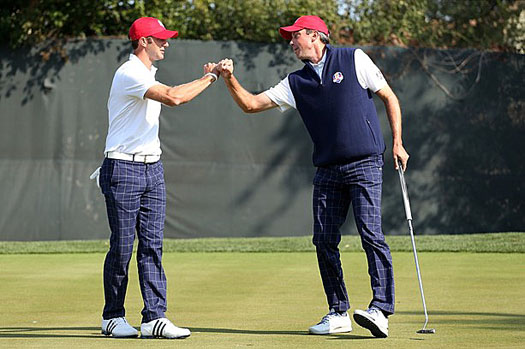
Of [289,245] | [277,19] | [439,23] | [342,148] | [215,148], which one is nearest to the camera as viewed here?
[342,148]

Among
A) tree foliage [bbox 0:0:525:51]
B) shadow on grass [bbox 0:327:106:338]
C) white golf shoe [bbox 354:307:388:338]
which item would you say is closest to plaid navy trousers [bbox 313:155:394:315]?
white golf shoe [bbox 354:307:388:338]

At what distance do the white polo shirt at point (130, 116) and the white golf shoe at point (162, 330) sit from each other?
35.3 inches

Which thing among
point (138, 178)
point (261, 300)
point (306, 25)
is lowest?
point (261, 300)

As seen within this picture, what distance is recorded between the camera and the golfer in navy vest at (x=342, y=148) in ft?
17.9

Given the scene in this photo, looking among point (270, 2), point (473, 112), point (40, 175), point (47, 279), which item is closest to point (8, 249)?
point (40, 175)

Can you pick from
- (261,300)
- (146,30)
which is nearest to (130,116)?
(146,30)

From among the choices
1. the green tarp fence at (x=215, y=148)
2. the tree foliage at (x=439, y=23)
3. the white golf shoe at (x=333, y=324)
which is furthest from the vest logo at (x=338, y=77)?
the tree foliage at (x=439, y=23)

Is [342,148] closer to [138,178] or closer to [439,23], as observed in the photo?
[138,178]

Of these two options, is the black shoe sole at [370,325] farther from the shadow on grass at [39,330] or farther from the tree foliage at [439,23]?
the tree foliage at [439,23]

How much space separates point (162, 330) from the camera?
17.6 ft

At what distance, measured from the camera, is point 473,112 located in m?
12.7

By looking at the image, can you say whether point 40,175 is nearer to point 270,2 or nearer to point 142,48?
point 270,2

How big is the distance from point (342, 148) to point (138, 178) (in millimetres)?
1090

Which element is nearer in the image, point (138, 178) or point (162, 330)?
point (162, 330)
